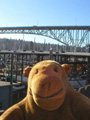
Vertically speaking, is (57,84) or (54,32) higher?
(54,32)

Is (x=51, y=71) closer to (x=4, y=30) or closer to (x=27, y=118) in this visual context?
(x=27, y=118)

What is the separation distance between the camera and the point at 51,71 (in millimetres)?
1724

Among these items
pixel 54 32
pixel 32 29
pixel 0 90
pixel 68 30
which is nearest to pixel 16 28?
pixel 32 29

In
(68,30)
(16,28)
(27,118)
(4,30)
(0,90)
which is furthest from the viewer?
(4,30)

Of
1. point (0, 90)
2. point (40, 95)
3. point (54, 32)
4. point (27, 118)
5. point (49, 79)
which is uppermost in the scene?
point (54, 32)

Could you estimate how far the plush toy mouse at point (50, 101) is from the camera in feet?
5.07

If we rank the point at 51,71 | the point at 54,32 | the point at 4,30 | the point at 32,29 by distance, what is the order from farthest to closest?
the point at 4,30
the point at 32,29
the point at 54,32
the point at 51,71

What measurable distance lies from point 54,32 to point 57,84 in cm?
2651

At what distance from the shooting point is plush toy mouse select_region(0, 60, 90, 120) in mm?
1544

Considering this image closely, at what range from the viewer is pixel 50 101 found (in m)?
1.54

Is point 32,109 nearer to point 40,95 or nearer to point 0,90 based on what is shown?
point 40,95

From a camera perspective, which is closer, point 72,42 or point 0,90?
point 0,90

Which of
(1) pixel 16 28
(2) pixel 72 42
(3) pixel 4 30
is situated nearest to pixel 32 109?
(2) pixel 72 42

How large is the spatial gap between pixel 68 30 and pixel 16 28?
38.3ft
